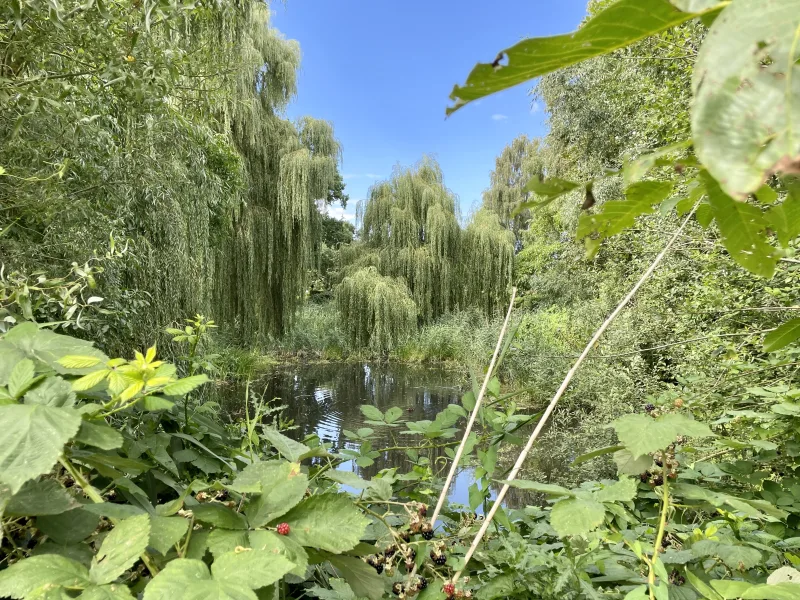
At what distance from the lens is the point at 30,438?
0.30 m

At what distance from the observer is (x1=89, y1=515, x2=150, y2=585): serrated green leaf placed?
0.31m

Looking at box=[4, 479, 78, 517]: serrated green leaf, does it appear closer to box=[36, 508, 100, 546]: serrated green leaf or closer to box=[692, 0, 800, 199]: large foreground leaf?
box=[36, 508, 100, 546]: serrated green leaf

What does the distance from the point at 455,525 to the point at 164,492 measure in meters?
0.50

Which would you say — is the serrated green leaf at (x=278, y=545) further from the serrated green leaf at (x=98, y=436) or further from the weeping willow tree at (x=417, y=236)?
the weeping willow tree at (x=417, y=236)

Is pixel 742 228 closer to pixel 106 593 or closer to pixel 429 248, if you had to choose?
pixel 106 593

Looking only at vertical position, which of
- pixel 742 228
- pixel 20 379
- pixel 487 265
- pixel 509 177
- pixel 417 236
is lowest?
pixel 20 379

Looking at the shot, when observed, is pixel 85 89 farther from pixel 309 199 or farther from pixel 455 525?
pixel 309 199

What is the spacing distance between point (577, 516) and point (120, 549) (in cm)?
41

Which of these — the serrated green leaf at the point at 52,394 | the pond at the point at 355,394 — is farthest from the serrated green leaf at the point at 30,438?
the pond at the point at 355,394

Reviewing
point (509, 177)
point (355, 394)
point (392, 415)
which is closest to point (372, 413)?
point (392, 415)

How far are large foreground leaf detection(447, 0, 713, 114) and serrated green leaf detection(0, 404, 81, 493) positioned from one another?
1.10 ft

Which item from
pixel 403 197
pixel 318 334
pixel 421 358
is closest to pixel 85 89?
pixel 403 197

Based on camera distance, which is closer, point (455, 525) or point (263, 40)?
point (455, 525)

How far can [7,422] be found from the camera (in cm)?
31
